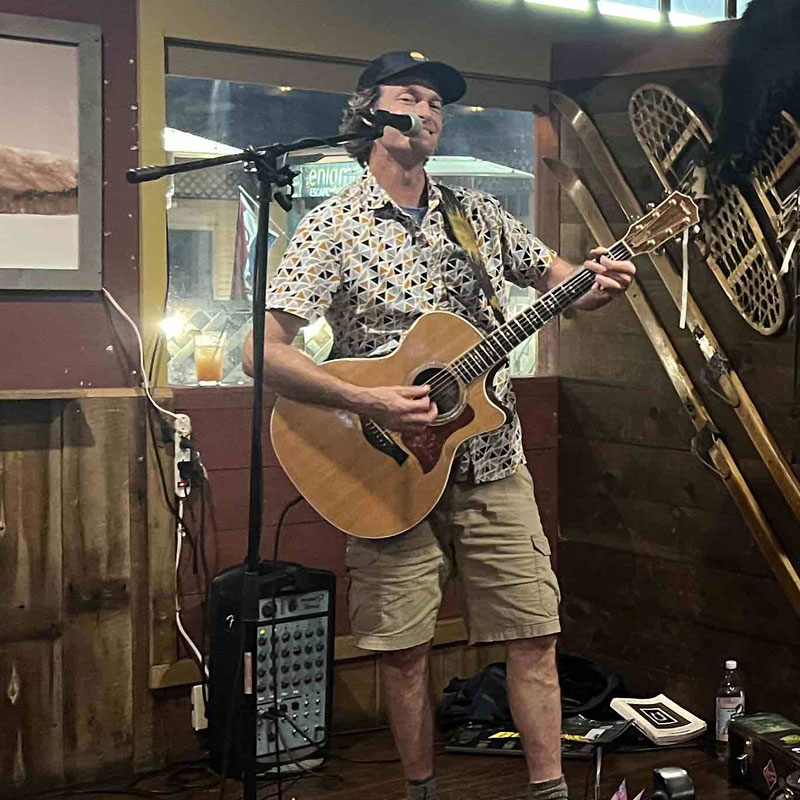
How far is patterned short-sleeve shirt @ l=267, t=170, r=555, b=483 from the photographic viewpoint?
257 centimetres

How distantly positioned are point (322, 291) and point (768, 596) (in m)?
1.43

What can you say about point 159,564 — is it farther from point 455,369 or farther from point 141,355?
point 455,369

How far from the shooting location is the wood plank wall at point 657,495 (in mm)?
3160

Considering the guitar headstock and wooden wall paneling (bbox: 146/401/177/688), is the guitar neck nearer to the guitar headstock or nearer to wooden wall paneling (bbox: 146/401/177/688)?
the guitar headstock

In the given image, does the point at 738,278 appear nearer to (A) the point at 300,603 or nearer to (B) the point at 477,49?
(B) the point at 477,49

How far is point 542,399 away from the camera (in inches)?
143

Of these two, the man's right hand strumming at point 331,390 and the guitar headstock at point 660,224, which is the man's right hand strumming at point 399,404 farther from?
the guitar headstock at point 660,224

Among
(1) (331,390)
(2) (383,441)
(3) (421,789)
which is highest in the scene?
(1) (331,390)

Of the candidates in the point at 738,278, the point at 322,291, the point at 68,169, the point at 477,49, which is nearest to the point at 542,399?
the point at 738,278

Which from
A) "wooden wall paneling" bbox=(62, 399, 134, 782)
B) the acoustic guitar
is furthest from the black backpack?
the acoustic guitar

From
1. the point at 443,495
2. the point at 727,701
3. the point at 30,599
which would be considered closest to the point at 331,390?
the point at 443,495

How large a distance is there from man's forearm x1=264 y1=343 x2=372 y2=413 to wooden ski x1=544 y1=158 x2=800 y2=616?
3.60ft

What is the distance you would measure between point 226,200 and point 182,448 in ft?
2.05

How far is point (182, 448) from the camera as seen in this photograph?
10.1 feet
